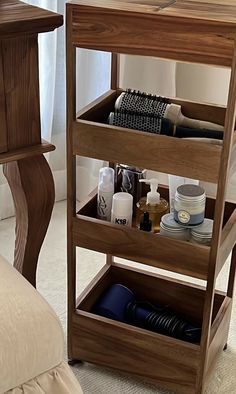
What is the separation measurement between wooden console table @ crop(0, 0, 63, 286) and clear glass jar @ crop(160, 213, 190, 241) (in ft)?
0.76

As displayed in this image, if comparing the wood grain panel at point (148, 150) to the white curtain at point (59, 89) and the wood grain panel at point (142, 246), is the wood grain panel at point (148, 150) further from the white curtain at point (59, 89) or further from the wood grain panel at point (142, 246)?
the white curtain at point (59, 89)

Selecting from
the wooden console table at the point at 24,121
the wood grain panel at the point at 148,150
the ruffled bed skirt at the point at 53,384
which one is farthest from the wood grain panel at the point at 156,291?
the ruffled bed skirt at the point at 53,384

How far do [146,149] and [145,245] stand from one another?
0.21 meters

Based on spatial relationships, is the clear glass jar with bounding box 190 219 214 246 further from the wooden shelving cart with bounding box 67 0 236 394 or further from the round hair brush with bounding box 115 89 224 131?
the round hair brush with bounding box 115 89 224 131

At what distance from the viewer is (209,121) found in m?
1.44

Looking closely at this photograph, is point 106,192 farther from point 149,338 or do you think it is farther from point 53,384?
point 53,384

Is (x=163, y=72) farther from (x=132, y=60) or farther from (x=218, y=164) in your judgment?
(x=218, y=164)

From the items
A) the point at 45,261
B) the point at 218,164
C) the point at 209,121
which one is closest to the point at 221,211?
the point at 218,164

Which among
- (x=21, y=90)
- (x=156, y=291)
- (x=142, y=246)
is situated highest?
(x=21, y=90)

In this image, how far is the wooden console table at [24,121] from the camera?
1.21 meters

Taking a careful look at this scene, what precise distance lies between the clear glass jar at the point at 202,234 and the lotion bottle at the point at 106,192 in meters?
0.20

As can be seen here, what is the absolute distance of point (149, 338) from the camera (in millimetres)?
1460

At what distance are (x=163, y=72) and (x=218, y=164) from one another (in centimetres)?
95

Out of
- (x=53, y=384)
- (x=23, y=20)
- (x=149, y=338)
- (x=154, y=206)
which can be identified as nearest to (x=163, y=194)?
(x=154, y=206)
